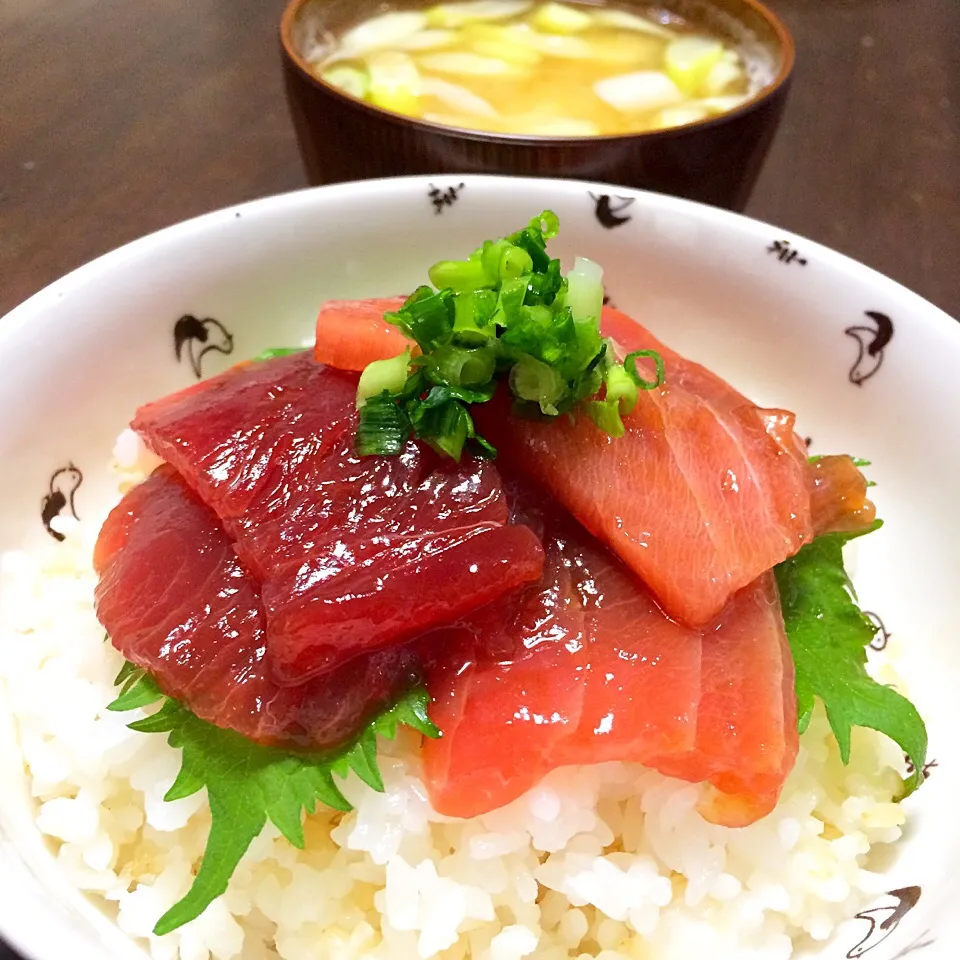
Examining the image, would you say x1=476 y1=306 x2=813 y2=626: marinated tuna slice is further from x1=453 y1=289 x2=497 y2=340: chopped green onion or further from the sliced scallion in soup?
the sliced scallion in soup

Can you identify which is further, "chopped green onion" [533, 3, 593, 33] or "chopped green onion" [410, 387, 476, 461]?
"chopped green onion" [533, 3, 593, 33]

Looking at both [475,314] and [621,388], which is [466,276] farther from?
[621,388]

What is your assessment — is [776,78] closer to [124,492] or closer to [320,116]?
[320,116]

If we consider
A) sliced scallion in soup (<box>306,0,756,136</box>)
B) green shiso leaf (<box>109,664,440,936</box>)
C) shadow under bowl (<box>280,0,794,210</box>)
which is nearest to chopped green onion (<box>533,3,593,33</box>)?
sliced scallion in soup (<box>306,0,756,136</box>)

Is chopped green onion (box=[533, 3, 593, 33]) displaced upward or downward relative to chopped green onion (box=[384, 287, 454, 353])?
downward

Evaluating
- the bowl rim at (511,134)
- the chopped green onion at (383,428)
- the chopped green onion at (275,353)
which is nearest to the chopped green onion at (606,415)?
the chopped green onion at (383,428)

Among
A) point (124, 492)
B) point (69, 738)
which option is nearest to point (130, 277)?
point (124, 492)

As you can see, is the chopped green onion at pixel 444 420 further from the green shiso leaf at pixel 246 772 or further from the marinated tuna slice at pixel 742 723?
the marinated tuna slice at pixel 742 723
